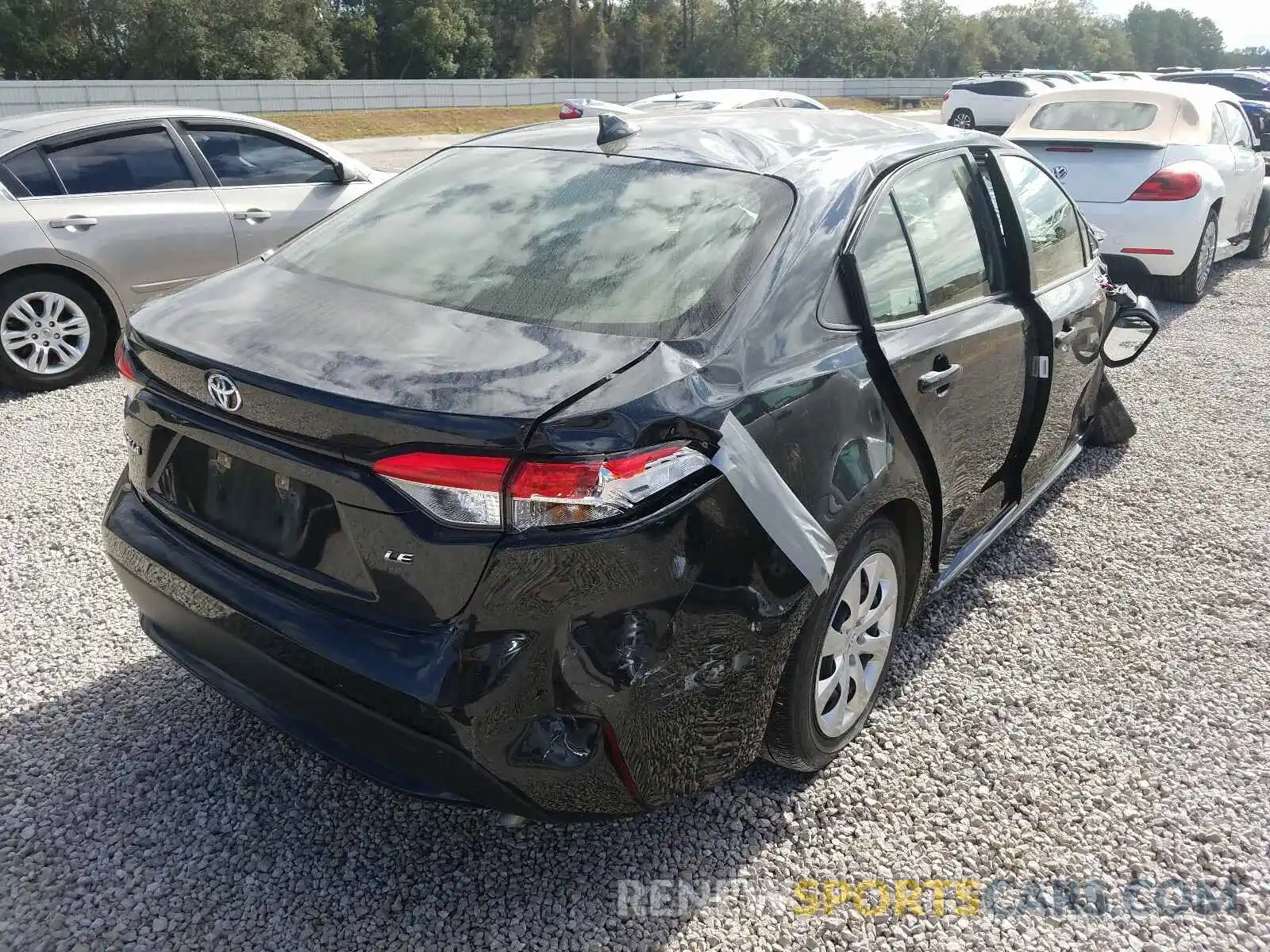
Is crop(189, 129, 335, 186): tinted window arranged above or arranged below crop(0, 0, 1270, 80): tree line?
below

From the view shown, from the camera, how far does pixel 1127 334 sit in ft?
16.0

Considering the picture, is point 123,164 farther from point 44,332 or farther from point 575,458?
point 575,458

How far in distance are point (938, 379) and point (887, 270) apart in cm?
33

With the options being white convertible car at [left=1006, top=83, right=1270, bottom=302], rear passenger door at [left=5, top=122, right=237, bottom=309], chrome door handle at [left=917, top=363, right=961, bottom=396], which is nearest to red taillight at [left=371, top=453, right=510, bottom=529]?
chrome door handle at [left=917, top=363, right=961, bottom=396]

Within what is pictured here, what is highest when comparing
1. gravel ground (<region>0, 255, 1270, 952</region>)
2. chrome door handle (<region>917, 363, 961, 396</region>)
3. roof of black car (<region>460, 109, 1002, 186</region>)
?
roof of black car (<region>460, 109, 1002, 186</region>)

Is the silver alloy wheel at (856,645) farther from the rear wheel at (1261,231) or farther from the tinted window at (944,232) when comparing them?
the rear wheel at (1261,231)

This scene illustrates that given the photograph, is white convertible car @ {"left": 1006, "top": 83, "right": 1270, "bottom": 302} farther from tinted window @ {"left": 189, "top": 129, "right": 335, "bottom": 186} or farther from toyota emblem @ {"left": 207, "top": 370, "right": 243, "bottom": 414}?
toyota emblem @ {"left": 207, "top": 370, "right": 243, "bottom": 414}

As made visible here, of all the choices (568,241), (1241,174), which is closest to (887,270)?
(568,241)

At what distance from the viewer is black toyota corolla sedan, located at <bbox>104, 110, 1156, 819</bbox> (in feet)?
6.17

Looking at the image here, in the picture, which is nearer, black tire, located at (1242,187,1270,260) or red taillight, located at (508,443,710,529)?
red taillight, located at (508,443,710,529)

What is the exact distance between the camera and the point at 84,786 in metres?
2.62

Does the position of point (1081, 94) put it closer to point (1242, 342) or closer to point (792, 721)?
point (1242, 342)

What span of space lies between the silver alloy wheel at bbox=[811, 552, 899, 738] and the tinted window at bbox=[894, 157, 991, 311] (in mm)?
787

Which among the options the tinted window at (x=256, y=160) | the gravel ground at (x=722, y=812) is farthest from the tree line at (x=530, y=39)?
the gravel ground at (x=722, y=812)
